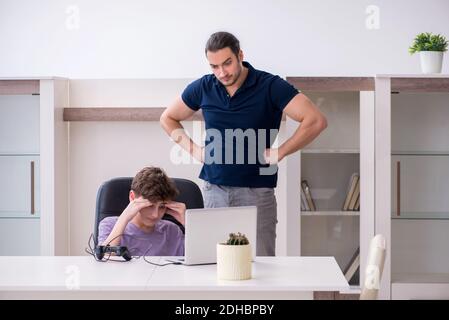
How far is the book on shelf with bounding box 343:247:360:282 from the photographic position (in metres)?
4.35

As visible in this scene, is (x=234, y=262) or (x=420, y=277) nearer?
(x=234, y=262)

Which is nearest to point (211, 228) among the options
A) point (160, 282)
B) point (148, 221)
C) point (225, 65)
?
point (160, 282)

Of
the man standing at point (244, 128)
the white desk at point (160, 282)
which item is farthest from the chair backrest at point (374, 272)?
the man standing at point (244, 128)

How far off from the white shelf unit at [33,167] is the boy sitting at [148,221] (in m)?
1.06

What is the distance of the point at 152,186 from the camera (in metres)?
3.12

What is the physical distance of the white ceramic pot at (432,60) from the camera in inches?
166

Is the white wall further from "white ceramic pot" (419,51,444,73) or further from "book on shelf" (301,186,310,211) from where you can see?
"book on shelf" (301,186,310,211)

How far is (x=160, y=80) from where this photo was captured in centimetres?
435

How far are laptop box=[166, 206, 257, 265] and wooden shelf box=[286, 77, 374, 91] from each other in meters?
1.66

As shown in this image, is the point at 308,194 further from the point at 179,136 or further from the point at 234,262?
the point at 234,262

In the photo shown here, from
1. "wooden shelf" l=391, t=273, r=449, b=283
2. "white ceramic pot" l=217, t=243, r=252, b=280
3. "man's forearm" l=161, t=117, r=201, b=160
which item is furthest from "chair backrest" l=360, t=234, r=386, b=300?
"wooden shelf" l=391, t=273, r=449, b=283

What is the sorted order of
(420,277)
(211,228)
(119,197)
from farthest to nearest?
(420,277) → (119,197) → (211,228)

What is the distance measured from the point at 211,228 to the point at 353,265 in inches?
76.2

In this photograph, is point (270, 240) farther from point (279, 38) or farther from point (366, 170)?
point (279, 38)
